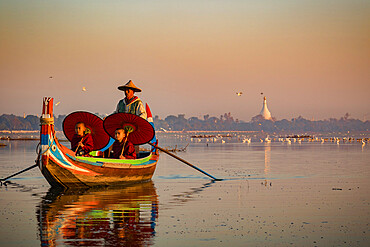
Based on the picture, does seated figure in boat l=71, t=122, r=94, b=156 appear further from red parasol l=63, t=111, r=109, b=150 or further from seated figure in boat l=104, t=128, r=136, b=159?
seated figure in boat l=104, t=128, r=136, b=159

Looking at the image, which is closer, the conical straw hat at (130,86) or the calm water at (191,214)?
the calm water at (191,214)

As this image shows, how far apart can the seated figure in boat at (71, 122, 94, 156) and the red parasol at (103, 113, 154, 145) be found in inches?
28.4

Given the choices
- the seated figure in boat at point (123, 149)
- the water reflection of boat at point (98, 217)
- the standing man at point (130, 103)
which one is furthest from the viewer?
the standing man at point (130, 103)

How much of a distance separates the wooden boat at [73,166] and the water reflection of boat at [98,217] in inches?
16.0

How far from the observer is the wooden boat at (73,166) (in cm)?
1555

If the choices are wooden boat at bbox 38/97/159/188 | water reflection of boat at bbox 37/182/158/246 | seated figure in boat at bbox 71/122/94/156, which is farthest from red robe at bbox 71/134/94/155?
water reflection of boat at bbox 37/182/158/246

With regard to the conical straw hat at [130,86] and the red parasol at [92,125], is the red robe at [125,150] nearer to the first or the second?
the red parasol at [92,125]

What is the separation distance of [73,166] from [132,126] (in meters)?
2.74

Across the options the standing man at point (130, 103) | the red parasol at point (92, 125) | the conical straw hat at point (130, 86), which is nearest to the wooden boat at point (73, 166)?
the red parasol at point (92, 125)

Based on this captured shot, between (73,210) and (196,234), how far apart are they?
3991 millimetres

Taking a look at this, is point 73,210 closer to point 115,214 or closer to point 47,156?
point 115,214

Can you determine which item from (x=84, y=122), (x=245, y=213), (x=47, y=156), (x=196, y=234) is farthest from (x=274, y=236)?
(x=84, y=122)

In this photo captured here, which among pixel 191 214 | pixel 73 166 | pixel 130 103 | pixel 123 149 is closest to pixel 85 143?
pixel 123 149

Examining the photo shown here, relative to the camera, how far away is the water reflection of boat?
30.8ft
